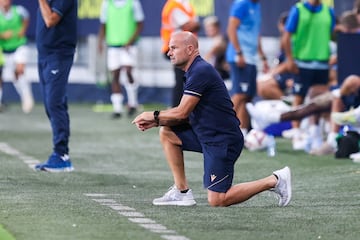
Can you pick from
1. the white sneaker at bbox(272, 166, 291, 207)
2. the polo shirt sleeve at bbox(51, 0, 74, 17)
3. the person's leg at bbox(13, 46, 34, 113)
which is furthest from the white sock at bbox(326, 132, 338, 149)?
the person's leg at bbox(13, 46, 34, 113)

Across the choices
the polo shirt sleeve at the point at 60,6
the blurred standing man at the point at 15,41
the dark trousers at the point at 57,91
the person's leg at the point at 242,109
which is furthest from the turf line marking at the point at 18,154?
the blurred standing man at the point at 15,41

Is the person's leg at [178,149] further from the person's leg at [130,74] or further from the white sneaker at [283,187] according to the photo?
the person's leg at [130,74]

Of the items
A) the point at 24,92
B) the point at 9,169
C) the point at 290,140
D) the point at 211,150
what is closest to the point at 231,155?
the point at 211,150

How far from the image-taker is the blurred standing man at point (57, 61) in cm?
1363

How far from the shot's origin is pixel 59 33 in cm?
1373

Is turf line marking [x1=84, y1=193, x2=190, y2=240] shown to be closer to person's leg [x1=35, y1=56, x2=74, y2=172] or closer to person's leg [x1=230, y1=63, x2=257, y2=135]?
person's leg [x1=35, y1=56, x2=74, y2=172]

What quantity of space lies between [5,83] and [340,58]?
12.5 m

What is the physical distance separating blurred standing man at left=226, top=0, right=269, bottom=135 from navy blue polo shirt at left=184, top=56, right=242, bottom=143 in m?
6.69

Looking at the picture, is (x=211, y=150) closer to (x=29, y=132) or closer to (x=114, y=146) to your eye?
(x=114, y=146)

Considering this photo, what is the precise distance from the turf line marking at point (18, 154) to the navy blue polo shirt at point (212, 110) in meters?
3.98

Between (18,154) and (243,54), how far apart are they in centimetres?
344

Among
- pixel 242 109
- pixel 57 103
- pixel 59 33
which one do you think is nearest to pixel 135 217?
pixel 57 103

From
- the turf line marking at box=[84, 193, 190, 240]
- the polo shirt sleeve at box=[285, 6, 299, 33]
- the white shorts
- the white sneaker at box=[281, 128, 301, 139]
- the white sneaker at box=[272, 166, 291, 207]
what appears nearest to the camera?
the turf line marking at box=[84, 193, 190, 240]

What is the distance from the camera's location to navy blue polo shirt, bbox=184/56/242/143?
10438 mm
